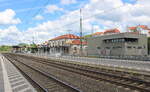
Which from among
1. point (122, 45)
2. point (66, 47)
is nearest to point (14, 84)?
point (122, 45)

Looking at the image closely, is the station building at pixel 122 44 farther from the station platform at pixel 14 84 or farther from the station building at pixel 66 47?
the station platform at pixel 14 84

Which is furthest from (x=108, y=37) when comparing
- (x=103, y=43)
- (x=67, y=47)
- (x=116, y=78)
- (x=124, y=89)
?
(x=124, y=89)

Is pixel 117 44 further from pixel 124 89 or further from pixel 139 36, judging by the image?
pixel 124 89

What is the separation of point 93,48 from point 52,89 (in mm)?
59379

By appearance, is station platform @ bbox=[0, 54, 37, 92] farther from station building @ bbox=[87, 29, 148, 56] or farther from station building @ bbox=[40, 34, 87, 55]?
station building @ bbox=[40, 34, 87, 55]

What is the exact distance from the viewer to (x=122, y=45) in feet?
183

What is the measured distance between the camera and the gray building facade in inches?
2211

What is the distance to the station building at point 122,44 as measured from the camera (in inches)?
2211

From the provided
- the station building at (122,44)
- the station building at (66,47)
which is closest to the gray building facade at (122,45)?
the station building at (122,44)

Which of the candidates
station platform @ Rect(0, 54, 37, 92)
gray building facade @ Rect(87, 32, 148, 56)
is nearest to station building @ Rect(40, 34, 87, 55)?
gray building facade @ Rect(87, 32, 148, 56)

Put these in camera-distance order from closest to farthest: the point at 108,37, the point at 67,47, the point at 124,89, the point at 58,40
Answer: the point at 124,89 < the point at 108,37 < the point at 67,47 < the point at 58,40

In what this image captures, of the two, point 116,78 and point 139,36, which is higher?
point 139,36

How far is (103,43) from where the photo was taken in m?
65.4

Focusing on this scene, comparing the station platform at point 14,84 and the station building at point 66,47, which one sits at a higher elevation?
the station building at point 66,47
